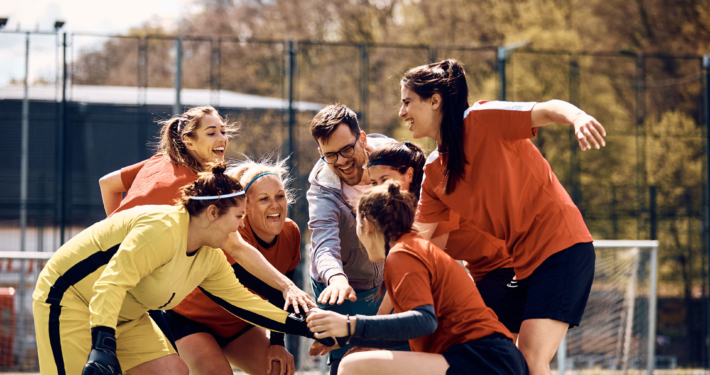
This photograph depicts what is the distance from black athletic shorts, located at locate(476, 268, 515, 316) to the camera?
323 cm

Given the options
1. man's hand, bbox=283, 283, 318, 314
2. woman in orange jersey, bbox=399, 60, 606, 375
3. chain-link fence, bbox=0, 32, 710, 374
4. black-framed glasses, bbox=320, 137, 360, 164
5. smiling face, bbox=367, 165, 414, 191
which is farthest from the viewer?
chain-link fence, bbox=0, 32, 710, 374

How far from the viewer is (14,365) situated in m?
7.44

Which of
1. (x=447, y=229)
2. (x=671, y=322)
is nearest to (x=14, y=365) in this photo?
(x=447, y=229)

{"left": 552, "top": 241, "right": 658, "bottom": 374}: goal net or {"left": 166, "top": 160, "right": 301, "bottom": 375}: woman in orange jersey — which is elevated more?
{"left": 166, "top": 160, "right": 301, "bottom": 375}: woman in orange jersey

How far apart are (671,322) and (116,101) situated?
1316 centimetres

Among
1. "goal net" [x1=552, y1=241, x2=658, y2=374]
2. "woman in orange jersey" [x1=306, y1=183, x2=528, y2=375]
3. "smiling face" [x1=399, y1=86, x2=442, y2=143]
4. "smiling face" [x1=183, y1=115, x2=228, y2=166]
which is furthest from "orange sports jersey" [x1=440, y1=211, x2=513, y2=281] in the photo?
"goal net" [x1=552, y1=241, x2=658, y2=374]

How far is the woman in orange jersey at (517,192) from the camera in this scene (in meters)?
2.85

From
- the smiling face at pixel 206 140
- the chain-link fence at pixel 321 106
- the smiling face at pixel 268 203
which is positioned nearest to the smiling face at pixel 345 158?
the smiling face at pixel 268 203

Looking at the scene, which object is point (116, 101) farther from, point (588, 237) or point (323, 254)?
point (588, 237)

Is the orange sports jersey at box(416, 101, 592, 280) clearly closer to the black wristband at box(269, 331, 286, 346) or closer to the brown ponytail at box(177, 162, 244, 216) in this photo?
the brown ponytail at box(177, 162, 244, 216)

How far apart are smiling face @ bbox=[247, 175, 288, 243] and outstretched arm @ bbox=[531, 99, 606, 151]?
1.42 m

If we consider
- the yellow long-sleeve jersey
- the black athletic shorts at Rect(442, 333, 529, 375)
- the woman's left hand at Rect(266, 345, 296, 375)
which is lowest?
the woman's left hand at Rect(266, 345, 296, 375)

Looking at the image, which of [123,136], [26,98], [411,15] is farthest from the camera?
[411,15]

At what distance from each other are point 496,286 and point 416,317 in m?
0.91
